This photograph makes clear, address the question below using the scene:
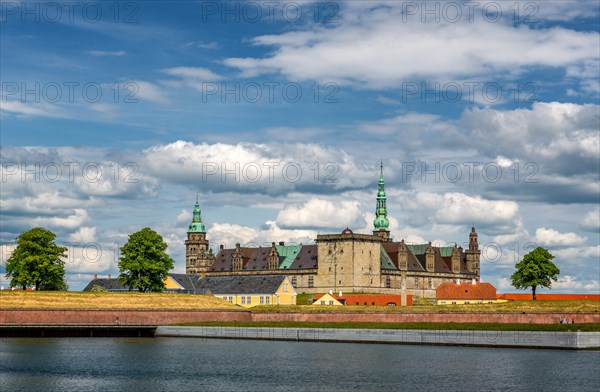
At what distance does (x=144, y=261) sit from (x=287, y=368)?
167 ft

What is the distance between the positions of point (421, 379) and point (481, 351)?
2065 centimetres

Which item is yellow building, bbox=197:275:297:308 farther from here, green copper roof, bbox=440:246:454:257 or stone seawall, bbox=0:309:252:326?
green copper roof, bbox=440:246:454:257

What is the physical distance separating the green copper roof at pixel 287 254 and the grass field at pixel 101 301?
195 ft

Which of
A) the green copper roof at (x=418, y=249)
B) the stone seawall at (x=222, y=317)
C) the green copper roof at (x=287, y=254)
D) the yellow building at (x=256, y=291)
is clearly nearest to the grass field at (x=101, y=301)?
the stone seawall at (x=222, y=317)

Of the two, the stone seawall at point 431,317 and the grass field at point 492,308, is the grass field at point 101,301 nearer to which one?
the stone seawall at point 431,317

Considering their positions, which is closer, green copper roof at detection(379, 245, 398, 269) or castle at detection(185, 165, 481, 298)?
castle at detection(185, 165, 481, 298)

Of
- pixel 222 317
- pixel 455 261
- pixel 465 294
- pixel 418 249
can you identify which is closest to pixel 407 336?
pixel 222 317

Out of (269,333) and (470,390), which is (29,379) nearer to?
(470,390)

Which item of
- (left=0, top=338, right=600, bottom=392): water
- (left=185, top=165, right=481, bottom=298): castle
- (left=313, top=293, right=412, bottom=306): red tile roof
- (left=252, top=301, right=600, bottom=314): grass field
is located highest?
(left=185, top=165, right=481, bottom=298): castle

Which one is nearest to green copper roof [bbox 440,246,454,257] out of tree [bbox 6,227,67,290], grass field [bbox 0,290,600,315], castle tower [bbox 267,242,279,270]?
castle tower [bbox 267,242,279,270]

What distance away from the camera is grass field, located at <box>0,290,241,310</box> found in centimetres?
9750

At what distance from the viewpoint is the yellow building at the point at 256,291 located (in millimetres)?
132375

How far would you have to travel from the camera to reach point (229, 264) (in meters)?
180

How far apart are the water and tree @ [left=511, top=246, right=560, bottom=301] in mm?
42675
